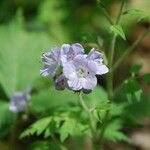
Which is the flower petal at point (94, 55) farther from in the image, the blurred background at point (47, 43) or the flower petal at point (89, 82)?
the blurred background at point (47, 43)

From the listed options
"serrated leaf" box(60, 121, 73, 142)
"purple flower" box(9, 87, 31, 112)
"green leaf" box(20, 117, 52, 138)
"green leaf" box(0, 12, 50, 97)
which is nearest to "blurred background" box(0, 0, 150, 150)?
"green leaf" box(0, 12, 50, 97)

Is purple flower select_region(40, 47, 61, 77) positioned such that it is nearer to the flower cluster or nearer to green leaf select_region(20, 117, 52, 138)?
the flower cluster

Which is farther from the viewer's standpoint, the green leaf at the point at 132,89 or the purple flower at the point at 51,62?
the green leaf at the point at 132,89

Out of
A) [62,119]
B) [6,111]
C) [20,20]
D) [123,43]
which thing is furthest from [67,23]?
[62,119]

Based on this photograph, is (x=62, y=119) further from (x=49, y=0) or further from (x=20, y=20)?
(x=49, y=0)

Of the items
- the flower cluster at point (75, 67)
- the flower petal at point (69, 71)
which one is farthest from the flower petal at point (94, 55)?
the flower petal at point (69, 71)

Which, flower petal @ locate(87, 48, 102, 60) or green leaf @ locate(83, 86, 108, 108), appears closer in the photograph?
flower petal @ locate(87, 48, 102, 60)
